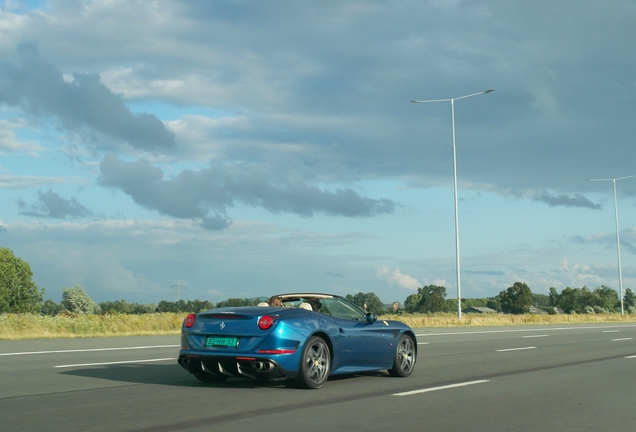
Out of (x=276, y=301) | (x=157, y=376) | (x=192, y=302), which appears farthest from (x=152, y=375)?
(x=192, y=302)

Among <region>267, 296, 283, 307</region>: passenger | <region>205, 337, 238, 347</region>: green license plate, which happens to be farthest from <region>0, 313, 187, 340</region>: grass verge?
<region>205, 337, 238, 347</region>: green license plate

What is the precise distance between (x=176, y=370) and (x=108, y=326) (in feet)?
54.2

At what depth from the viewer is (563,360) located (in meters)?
17.3

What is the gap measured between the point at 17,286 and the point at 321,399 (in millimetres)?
86959

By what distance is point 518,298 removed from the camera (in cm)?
14850

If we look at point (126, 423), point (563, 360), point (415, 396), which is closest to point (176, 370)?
point (415, 396)

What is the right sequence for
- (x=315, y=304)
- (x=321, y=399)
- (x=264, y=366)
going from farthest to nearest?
(x=315, y=304), (x=264, y=366), (x=321, y=399)

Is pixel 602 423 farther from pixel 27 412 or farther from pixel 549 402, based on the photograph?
pixel 27 412

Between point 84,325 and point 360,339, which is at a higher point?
point 84,325

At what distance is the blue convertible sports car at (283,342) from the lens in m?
10.2

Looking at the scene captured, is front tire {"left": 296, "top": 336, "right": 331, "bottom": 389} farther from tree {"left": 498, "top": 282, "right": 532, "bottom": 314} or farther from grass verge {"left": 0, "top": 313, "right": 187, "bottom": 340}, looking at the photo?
tree {"left": 498, "top": 282, "right": 532, "bottom": 314}

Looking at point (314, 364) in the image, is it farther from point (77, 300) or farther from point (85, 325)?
point (77, 300)

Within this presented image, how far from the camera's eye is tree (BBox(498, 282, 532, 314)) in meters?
147

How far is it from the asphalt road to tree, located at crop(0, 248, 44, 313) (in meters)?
78.2
